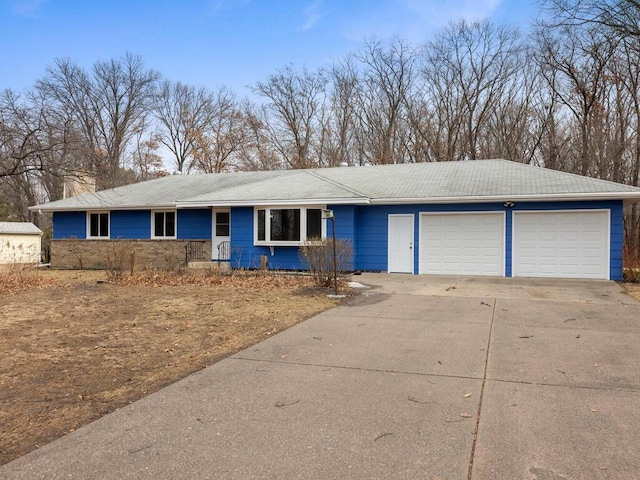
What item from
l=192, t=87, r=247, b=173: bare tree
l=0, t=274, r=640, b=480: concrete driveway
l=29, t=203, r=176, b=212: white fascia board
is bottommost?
l=0, t=274, r=640, b=480: concrete driveway

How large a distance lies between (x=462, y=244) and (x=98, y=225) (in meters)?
15.3

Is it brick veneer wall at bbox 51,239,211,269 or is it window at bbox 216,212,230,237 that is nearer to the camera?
brick veneer wall at bbox 51,239,211,269

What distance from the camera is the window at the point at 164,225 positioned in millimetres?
18891

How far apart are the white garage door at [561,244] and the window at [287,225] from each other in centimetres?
631

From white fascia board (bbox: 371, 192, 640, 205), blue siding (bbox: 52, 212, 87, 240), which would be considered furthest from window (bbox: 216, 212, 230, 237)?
blue siding (bbox: 52, 212, 87, 240)

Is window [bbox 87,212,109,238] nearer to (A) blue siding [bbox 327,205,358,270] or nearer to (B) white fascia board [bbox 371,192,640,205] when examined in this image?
(A) blue siding [bbox 327,205,358,270]

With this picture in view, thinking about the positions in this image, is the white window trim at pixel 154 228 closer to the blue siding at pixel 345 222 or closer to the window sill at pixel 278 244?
the window sill at pixel 278 244

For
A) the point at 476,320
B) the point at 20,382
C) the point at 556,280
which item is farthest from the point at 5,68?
the point at 556,280

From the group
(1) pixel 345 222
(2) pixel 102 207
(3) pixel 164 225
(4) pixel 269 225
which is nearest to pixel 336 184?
(1) pixel 345 222

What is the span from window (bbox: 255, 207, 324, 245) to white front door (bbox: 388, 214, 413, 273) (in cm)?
241

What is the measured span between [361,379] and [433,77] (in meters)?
28.9

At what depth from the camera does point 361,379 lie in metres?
4.51

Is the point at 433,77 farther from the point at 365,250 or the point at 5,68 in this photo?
the point at 5,68

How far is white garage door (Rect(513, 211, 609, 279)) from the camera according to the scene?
44.1 ft
